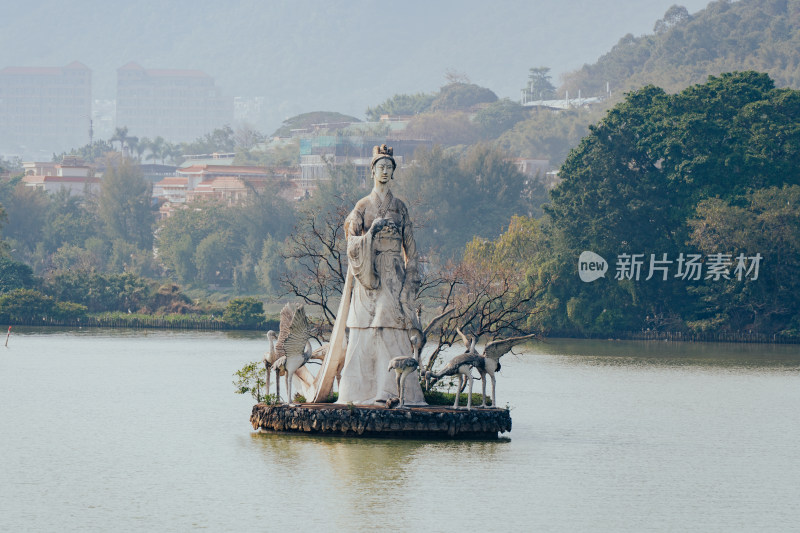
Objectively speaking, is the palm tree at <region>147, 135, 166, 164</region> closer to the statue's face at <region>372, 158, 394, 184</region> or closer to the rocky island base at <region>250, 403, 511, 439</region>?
the statue's face at <region>372, 158, 394, 184</region>

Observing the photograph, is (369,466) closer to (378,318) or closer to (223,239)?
(378,318)

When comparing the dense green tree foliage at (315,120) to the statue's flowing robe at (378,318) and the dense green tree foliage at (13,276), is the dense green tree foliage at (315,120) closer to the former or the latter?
the dense green tree foliage at (13,276)

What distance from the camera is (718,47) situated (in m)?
138

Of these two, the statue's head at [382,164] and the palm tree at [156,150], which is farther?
the palm tree at [156,150]

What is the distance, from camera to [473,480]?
22172 millimetres

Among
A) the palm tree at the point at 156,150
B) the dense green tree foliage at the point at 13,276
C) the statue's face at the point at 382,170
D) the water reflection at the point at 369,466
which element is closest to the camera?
the water reflection at the point at 369,466

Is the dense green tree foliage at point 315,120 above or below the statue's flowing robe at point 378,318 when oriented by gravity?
above

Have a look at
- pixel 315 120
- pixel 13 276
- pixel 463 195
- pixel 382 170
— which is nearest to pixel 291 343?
pixel 382 170

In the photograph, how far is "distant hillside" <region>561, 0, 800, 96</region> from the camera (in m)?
129

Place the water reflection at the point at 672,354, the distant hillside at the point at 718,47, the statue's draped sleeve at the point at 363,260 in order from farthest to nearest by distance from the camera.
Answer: the distant hillside at the point at 718,47 → the water reflection at the point at 672,354 → the statue's draped sleeve at the point at 363,260

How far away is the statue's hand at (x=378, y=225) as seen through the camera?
25078 mm

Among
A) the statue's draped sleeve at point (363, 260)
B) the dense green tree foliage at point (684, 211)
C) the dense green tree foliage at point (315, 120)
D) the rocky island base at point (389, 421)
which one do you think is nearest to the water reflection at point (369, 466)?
the rocky island base at point (389, 421)

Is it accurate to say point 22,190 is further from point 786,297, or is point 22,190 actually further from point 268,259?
point 786,297

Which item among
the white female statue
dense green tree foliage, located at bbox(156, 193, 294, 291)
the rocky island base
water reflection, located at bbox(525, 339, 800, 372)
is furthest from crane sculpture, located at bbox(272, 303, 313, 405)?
dense green tree foliage, located at bbox(156, 193, 294, 291)
